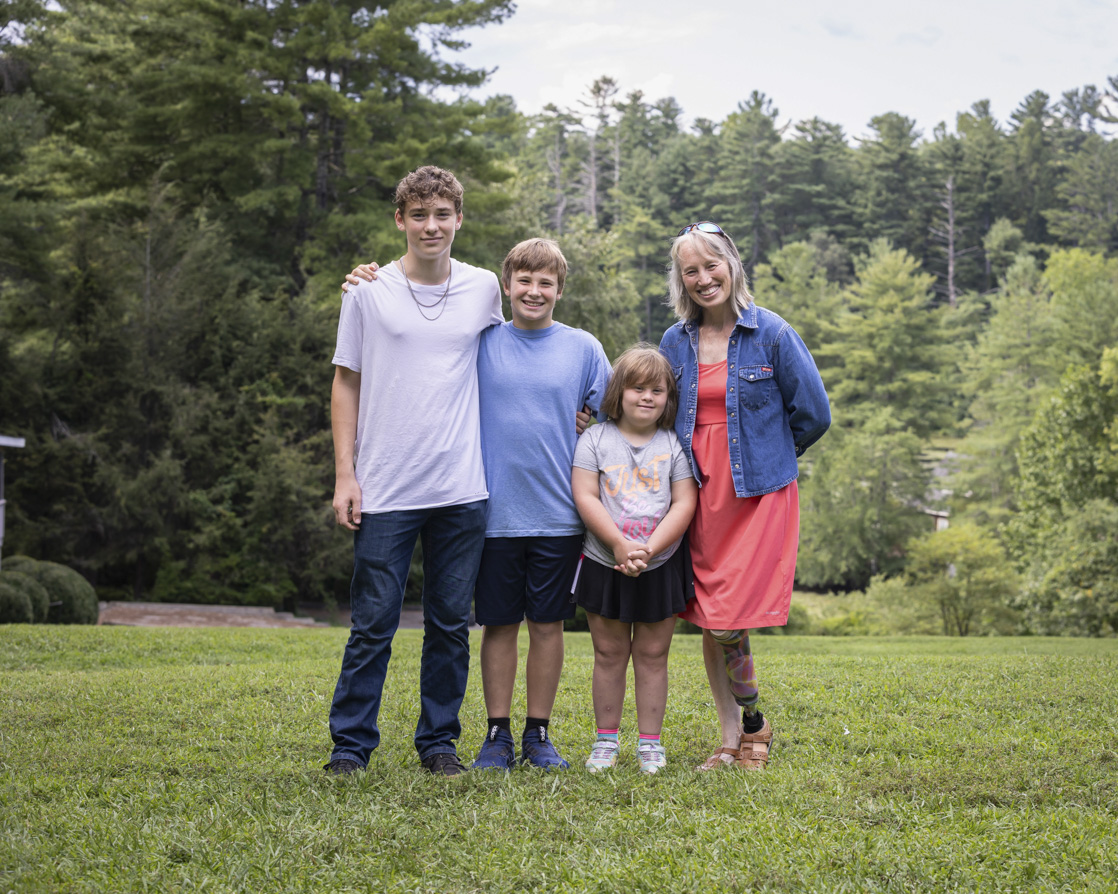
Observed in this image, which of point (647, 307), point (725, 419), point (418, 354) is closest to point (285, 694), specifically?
point (418, 354)

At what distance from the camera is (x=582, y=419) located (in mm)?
3992

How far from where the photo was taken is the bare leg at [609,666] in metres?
3.81

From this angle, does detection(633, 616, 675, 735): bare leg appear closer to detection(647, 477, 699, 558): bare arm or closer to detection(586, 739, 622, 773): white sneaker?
detection(586, 739, 622, 773): white sneaker

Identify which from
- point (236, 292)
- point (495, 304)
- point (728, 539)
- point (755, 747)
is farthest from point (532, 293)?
point (236, 292)

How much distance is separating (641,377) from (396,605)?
1.27m

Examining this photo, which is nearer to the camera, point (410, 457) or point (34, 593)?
point (410, 457)

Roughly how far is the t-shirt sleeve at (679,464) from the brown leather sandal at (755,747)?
43.5 inches

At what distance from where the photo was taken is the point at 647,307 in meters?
55.6

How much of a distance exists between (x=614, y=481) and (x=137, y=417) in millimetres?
16089

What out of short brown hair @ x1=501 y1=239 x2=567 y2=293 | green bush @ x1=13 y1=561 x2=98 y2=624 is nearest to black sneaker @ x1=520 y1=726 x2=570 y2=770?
short brown hair @ x1=501 y1=239 x2=567 y2=293

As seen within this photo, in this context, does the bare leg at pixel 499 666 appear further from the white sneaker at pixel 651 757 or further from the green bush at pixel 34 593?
the green bush at pixel 34 593

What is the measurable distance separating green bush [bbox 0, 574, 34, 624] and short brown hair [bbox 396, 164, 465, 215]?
9.81 metres

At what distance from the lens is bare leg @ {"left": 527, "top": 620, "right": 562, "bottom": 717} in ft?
12.6

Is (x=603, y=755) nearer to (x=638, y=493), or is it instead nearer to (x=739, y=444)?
(x=638, y=493)
